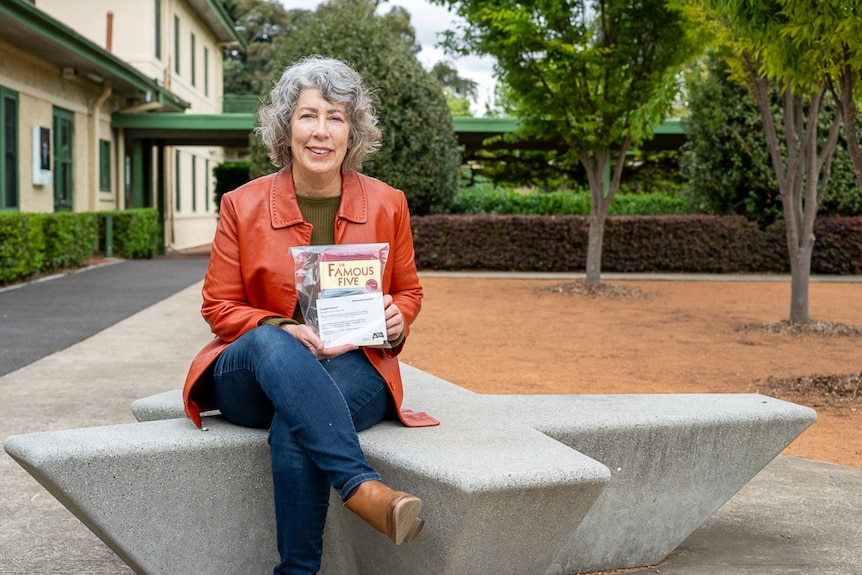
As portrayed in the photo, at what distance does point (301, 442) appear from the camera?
114 inches

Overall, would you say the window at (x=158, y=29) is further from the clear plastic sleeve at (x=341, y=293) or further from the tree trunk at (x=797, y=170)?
the clear plastic sleeve at (x=341, y=293)

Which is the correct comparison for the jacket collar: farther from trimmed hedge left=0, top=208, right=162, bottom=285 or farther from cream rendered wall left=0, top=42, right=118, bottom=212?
cream rendered wall left=0, top=42, right=118, bottom=212

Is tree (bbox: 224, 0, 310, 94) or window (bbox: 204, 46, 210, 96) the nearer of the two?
window (bbox: 204, 46, 210, 96)

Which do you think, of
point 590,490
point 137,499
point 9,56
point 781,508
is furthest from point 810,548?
point 9,56

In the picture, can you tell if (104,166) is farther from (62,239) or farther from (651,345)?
(651,345)

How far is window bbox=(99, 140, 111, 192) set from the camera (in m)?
21.1

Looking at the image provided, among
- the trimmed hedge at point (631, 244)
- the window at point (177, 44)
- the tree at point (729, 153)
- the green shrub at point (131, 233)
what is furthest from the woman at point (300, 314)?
the window at point (177, 44)

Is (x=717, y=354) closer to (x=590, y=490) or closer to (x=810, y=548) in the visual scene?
(x=810, y=548)

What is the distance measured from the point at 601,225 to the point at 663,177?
17474mm

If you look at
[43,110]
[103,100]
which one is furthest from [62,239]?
[103,100]

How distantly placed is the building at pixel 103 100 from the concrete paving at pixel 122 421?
5463mm

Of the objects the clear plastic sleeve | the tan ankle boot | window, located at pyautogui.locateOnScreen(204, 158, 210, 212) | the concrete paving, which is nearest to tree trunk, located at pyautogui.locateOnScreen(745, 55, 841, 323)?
the concrete paving

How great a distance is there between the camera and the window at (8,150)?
1572 centimetres

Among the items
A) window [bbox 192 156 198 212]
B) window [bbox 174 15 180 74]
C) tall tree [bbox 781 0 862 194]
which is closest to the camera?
tall tree [bbox 781 0 862 194]
